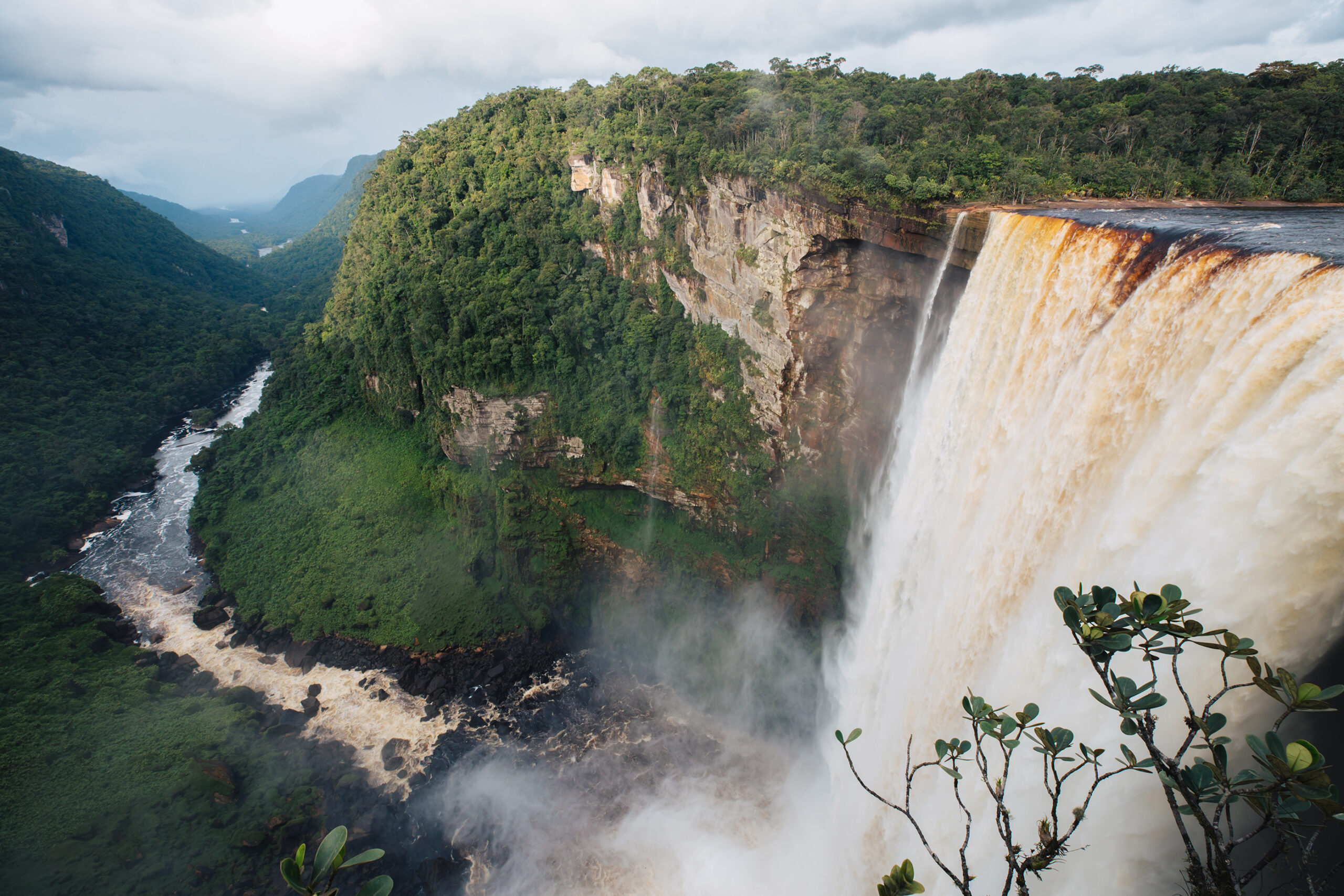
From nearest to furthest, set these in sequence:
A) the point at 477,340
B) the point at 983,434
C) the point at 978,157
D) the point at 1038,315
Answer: the point at 1038,315 → the point at 983,434 → the point at 978,157 → the point at 477,340

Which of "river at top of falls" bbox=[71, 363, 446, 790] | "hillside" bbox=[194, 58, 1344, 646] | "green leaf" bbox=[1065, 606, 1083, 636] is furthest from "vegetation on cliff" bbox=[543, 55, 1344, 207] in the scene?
"river at top of falls" bbox=[71, 363, 446, 790]

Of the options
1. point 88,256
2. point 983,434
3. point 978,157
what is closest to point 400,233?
point 978,157

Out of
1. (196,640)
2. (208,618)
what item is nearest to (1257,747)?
(196,640)

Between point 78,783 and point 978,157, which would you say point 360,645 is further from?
point 978,157

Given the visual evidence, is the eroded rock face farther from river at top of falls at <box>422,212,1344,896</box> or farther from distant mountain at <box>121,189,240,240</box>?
distant mountain at <box>121,189,240,240</box>

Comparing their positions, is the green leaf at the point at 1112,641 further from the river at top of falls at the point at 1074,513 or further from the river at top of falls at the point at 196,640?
the river at top of falls at the point at 196,640

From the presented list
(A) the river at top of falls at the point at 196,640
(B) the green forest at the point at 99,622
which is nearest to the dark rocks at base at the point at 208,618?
(A) the river at top of falls at the point at 196,640
